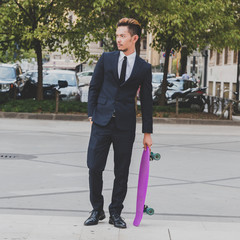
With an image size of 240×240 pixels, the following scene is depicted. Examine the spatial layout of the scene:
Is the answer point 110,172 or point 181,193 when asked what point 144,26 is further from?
point 181,193

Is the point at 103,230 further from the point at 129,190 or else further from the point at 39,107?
the point at 39,107

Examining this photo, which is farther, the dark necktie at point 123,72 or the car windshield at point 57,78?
the car windshield at point 57,78

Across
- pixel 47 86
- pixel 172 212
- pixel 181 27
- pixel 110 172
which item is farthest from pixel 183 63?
pixel 172 212

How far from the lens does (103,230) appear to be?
230 inches

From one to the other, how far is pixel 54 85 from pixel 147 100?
68.7 ft

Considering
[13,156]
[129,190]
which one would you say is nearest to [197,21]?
[13,156]

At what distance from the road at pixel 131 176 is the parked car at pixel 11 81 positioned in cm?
1017

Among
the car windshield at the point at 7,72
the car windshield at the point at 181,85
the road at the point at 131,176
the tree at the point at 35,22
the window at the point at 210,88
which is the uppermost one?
the tree at the point at 35,22

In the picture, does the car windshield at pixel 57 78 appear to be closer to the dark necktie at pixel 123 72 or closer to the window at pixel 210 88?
the window at pixel 210 88

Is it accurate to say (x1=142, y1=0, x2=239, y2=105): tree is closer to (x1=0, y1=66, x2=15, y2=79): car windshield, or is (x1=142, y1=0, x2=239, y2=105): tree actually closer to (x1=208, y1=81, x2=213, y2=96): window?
(x1=0, y1=66, x2=15, y2=79): car windshield

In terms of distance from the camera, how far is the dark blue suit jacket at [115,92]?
231 inches

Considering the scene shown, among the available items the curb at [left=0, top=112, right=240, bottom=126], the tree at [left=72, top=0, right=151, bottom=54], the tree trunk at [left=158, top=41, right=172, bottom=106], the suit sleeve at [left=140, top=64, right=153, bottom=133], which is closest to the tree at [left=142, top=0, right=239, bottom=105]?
the tree at [left=72, top=0, right=151, bottom=54]

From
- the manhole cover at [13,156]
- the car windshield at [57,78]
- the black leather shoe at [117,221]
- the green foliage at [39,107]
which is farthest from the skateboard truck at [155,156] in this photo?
the car windshield at [57,78]

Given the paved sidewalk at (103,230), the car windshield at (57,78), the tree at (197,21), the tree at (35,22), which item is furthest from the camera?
the car windshield at (57,78)
